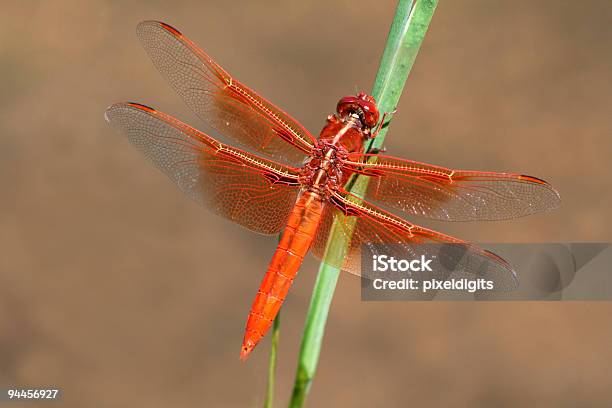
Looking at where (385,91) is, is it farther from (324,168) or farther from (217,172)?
(217,172)

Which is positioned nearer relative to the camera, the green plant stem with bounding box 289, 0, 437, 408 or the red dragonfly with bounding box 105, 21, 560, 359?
the green plant stem with bounding box 289, 0, 437, 408

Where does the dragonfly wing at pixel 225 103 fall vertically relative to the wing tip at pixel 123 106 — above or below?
above

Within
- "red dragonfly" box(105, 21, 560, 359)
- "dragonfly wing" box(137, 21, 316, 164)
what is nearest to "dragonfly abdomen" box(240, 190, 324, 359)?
"red dragonfly" box(105, 21, 560, 359)

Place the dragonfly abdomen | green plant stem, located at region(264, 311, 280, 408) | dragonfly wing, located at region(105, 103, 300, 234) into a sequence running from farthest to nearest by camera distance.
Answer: dragonfly wing, located at region(105, 103, 300, 234)
the dragonfly abdomen
green plant stem, located at region(264, 311, 280, 408)

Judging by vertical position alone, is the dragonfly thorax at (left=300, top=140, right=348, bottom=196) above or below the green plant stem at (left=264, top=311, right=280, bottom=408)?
above

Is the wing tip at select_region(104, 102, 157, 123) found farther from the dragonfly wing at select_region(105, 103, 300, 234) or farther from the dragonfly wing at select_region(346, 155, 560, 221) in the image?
the dragonfly wing at select_region(346, 155, 560, 221)

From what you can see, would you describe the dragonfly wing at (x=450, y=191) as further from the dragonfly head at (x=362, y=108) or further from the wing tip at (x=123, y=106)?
the wing tip at (x=123, y=106)

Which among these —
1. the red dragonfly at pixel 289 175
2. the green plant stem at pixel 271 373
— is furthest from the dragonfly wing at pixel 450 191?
the green plant stem at pixel 271 373
